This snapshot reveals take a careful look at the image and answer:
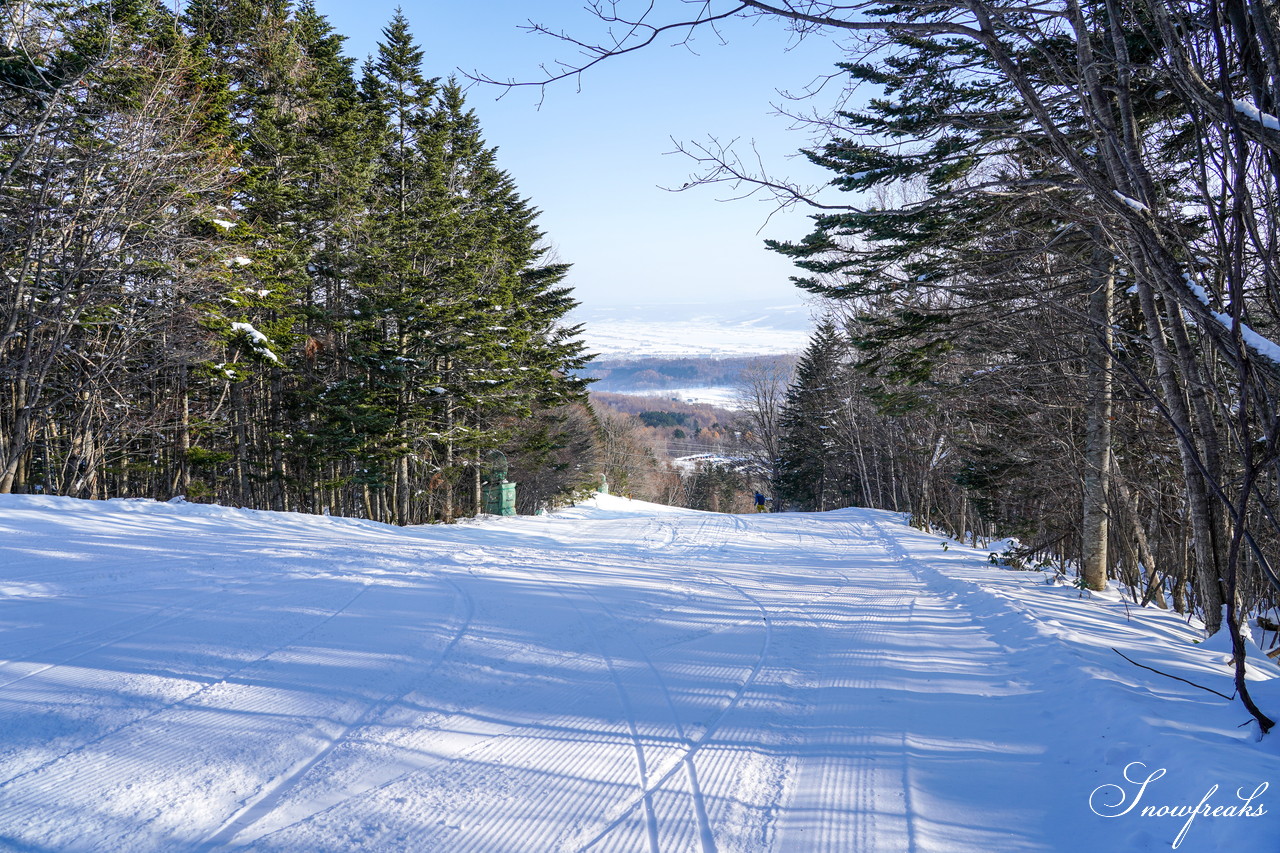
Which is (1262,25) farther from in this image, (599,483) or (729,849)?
(599,483)

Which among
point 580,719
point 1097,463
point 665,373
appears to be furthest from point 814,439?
point 665,373

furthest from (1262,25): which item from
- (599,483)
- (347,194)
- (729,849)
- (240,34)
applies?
(599,483)

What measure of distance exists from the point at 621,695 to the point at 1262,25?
4.90 metres

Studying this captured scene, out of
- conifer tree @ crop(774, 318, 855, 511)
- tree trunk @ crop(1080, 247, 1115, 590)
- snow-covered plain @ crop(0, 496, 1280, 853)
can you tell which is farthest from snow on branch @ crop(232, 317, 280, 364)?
conifer tree @ crop(774, 318, 855, 511)

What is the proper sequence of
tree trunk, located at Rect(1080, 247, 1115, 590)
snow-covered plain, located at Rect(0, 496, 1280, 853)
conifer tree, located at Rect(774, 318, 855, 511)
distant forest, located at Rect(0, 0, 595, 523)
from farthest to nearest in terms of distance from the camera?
1. conifer tree, located at Rect(774, 318, 855, 511)
2. distant forest, located at Rect(0, 0, 595, 523)
3. tree trunk, located at Rect(1080, 247, 1115, 590)
4. snow-covered plain, located at Rect(0, 496, 1280, 853)

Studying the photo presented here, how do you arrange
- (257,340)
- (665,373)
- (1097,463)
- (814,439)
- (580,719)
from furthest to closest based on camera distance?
(665,373), (814,439), (257,340), (1097,463), (580,719)

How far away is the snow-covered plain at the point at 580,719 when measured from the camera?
9.33 ft

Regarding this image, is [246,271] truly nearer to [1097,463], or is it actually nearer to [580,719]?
[580,719]

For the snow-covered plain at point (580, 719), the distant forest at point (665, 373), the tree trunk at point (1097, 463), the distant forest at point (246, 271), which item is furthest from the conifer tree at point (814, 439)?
the distant forest at point (665, 373)

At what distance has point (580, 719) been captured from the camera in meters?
4.03

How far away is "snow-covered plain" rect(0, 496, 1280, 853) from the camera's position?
9.33ft

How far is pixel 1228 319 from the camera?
3031mm

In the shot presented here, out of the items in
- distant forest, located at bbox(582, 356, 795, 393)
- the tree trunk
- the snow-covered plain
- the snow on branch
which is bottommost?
the snow-covered plain

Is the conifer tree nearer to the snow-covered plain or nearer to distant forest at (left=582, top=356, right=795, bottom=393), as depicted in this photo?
the snow-covered plain
